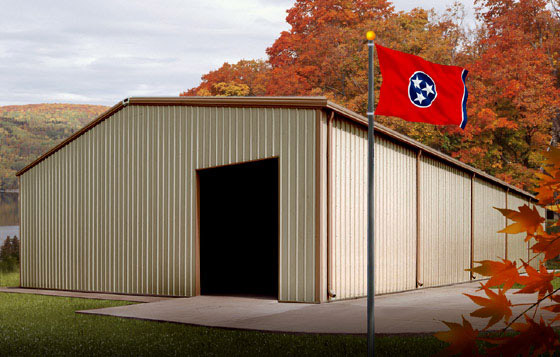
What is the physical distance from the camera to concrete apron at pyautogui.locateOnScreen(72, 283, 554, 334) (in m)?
9.91

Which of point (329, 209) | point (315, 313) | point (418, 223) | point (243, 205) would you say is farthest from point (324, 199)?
point (243, 205)

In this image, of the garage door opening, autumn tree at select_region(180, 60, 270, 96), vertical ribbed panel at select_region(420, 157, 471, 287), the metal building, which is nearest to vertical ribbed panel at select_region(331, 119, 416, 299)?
the metal building

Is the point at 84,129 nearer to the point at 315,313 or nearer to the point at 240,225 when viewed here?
the point at 240,225

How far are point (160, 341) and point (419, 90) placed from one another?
4770 mm

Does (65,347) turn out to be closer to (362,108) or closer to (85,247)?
(85,247)

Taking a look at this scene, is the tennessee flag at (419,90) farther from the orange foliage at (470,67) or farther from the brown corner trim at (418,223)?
the orange foliage at (470,67)

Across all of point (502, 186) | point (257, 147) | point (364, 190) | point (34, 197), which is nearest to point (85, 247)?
point (34, 197)

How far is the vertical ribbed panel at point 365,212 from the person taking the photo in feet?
45.5

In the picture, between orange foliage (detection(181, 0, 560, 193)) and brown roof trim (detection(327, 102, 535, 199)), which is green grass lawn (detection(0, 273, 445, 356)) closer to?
brown roof trim (detection(327, 102, 535, 199))

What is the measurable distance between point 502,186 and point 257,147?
455 inches

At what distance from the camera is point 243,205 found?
20.5 meters

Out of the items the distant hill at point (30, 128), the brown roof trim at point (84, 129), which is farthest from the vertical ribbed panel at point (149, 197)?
the distant hill at point (30, 128)

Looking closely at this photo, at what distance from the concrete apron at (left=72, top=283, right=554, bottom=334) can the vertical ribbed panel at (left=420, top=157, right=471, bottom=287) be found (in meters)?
3.17

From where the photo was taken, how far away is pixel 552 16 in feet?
93.1
